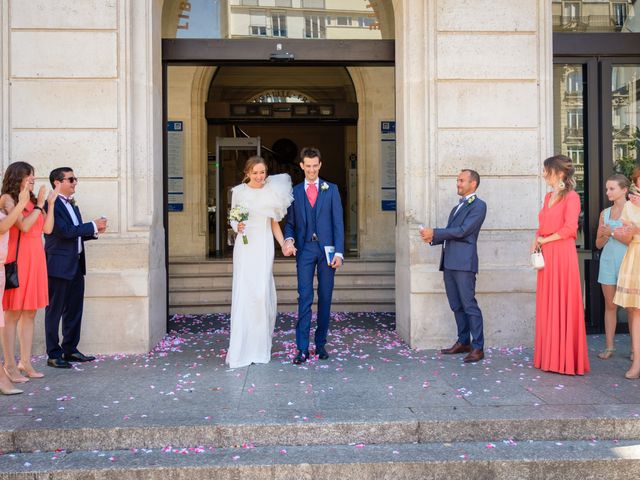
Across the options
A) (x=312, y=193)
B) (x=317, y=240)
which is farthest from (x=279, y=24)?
(x=317, y=240)

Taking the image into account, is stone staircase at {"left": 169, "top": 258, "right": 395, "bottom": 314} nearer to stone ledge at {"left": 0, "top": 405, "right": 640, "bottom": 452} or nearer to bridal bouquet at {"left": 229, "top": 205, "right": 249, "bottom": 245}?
bridal bouquet at {"left": 229, "top": 205, "right": 249, "bottom": 245}

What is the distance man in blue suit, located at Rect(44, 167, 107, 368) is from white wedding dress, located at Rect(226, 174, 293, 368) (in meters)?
1.43

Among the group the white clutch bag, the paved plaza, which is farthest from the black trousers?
the white clutch bag

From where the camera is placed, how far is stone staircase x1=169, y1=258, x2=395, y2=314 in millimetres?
9820

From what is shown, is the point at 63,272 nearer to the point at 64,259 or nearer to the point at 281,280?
the point at 64,259

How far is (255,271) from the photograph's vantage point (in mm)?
6258

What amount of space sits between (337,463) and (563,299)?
9.49ft

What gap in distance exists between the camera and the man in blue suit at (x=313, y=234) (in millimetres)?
6230

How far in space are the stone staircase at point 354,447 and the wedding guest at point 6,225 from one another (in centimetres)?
105

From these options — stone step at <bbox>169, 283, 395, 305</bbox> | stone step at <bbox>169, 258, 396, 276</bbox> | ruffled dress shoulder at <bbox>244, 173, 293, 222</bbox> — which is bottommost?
stone step at <bbox>169, 283, 395, 305</bbox>

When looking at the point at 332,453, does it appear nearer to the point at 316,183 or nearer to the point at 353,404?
the point at 353,404

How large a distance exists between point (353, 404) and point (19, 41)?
529cm

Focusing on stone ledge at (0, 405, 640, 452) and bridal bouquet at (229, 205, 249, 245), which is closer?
stone ledge at (0, 405, 640, 452)

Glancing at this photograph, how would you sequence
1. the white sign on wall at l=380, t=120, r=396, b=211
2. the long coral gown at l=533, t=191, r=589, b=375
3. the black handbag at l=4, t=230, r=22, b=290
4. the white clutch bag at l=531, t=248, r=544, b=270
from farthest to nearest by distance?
1. the white sign on wall at l=380, t=120, r=396, b=211
2. the white clutch bag at l=531, t=248, r=544, b=270
3. the long coral gown at l=533, t=191, r=589, b=375
4. the black handbag at l=4, t=230, r=22, b=290
